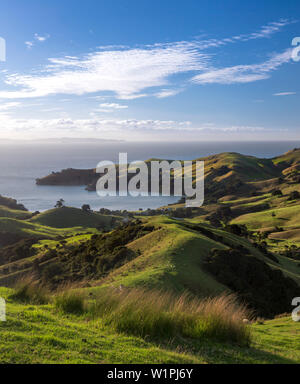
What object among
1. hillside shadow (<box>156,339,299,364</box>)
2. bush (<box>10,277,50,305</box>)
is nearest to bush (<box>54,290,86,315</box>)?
bush (<box>10,277,50,305</box>)

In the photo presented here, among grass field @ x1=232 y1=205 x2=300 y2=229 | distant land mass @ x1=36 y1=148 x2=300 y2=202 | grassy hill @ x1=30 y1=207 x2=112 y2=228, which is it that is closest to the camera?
grass field @ x1=232 y1=205 x2=300 y2=229

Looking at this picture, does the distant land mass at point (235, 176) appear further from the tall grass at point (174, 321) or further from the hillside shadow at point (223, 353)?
the hillside shadow at point (223, 353)

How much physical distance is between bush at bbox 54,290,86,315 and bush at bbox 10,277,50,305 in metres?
1.11

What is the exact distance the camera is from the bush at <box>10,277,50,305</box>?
30.5ft

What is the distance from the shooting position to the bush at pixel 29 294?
30.5 feet

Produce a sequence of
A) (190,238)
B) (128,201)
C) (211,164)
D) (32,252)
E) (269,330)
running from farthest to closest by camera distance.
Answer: (211,164) → (128,201) → (32,252) → (190,238) → (269,330)

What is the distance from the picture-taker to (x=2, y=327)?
604 cm

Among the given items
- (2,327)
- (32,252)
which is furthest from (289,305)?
(32,252)

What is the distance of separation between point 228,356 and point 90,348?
2.67 meters

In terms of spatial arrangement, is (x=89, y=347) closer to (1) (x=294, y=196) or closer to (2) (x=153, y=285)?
(2) (x=153, y=285)

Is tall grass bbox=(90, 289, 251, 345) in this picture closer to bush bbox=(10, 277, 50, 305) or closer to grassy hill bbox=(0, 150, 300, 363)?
grassy hill bbox=(0, 150, 300, 363)

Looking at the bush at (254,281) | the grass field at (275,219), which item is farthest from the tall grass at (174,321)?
the grass field at (275,219)

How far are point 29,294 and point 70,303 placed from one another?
2160 millimetres
